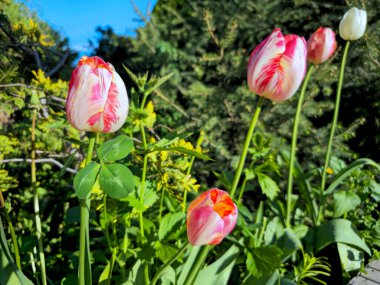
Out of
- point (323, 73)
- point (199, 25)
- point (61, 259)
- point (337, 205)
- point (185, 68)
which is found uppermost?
point (199, 25)

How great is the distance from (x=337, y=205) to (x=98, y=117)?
1232 mm

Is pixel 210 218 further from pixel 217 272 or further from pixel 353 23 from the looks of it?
pixel 353 23

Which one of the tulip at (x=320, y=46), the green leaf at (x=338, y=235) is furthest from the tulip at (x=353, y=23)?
the green leaf at (x=338, y=235)

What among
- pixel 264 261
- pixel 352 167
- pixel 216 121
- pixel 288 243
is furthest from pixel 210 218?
pixel 216 121

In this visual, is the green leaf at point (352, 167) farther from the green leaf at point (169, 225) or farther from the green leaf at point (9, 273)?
the green leaf at point (9, 273)

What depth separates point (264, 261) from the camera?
110 centimetres

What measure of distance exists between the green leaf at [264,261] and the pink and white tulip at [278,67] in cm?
42

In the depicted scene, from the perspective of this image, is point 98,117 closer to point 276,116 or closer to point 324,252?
point 324,252

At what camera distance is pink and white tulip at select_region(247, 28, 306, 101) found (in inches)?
35.2

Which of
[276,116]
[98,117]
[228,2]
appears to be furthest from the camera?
[228,2]

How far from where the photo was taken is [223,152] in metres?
2.31

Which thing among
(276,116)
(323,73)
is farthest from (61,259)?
(323,73)

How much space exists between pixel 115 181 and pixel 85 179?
1.9 inches

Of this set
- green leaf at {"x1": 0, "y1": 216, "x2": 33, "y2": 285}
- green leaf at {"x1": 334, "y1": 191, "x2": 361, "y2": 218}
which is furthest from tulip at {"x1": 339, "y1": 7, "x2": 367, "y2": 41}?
green leaf at {"x1": 0, "y1": 216, "x2": 33, "y2": 285}
